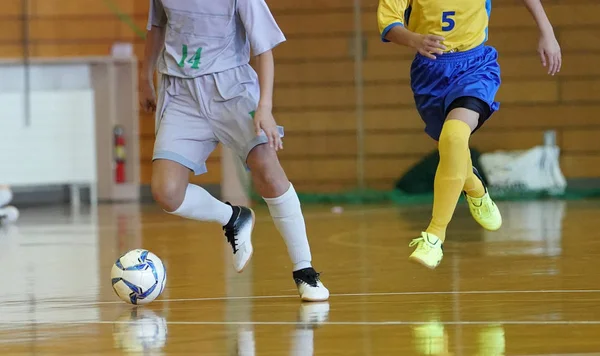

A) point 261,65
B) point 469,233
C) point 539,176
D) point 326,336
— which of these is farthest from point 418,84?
point 539,176

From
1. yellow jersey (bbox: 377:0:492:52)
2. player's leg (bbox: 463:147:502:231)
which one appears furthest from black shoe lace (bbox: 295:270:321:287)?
player's leg (bbox: 463:147:502:231)

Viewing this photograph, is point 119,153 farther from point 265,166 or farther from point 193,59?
point 265,166

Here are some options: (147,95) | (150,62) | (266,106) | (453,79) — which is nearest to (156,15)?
(150,62)

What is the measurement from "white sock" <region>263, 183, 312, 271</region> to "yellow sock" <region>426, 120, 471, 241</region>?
1.31ft

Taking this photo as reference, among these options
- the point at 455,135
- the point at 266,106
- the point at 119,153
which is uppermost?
the point at 266,106

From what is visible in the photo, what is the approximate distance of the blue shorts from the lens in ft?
12.1

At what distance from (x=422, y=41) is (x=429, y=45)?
0.03 meters

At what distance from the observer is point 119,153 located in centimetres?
966

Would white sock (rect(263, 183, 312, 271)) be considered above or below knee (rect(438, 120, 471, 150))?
below

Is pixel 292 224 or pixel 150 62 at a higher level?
pixel 150 62

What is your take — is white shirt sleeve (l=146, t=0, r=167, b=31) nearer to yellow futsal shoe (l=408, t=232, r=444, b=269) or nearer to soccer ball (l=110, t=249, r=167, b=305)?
soccer ball (l=110, t=249, r=167, b=305)

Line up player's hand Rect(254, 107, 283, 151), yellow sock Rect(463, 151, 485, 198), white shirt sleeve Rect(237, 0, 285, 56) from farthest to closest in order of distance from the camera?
yellow sock Rect(463, 151, 485, 198)
white shirt sleeve Rect(237, 0, 285, 56)
player's hand Rect(254, 107, 283, 151)

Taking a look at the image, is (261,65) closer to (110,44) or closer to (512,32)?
(512,32)

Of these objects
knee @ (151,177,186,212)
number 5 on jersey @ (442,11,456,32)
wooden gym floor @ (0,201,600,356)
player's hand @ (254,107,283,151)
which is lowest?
wooden gym floor @ (0,201,600,356)
